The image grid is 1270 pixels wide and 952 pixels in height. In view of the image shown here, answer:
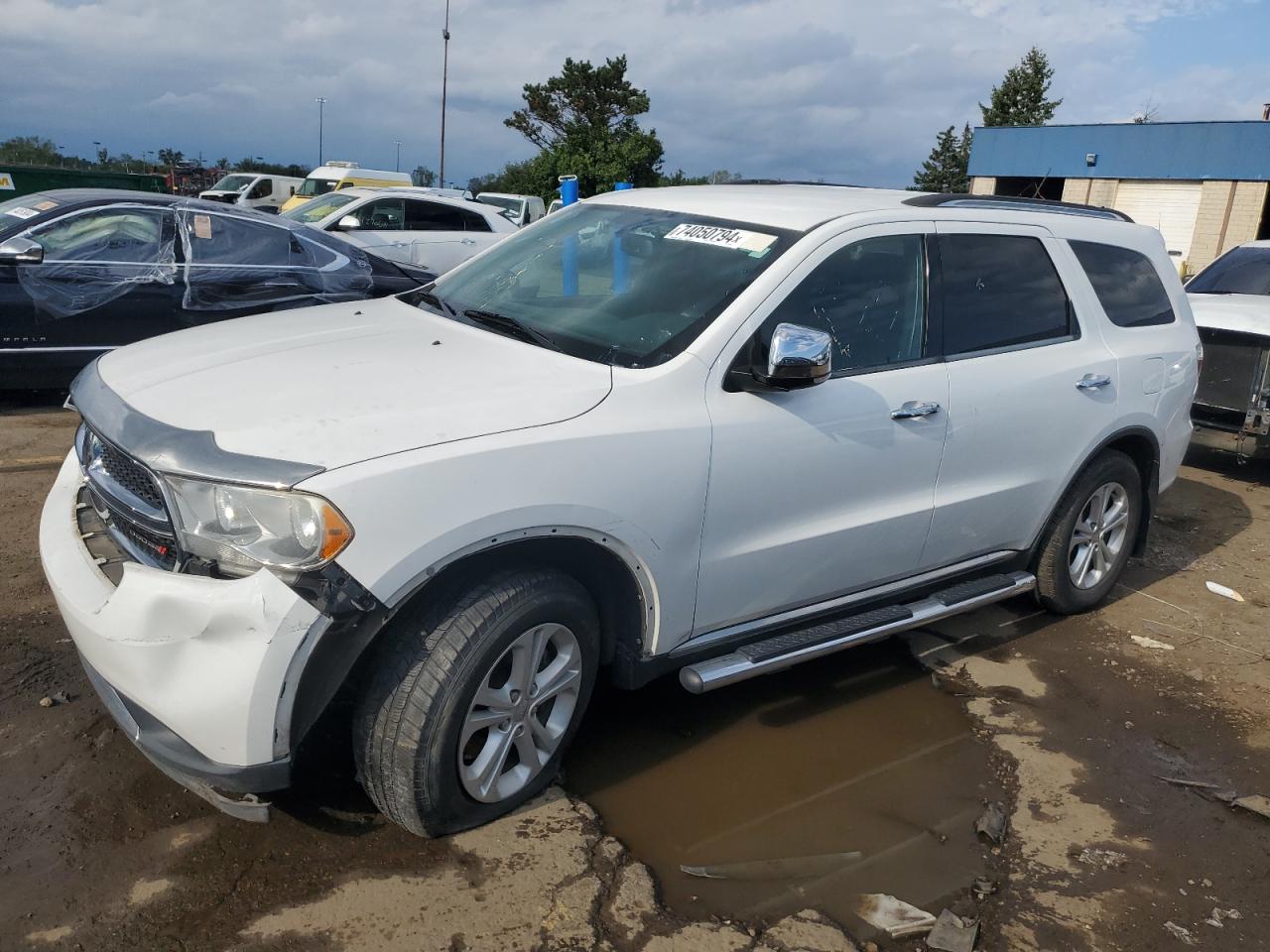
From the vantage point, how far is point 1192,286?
8.88m

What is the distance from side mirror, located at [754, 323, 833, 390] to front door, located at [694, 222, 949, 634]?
0.44ft

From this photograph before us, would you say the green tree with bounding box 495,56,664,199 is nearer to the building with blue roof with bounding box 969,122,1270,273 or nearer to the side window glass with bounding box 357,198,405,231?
the building with blue roof with bounding box 969,122,1270,273

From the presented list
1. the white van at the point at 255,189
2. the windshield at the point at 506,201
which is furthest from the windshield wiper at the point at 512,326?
the white van at the point at 255,189

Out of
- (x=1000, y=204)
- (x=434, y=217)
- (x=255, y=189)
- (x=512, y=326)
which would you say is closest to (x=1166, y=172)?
(x=434, y=217)

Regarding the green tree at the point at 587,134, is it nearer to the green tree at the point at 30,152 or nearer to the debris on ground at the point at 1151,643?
the green tree at the point at 30,152

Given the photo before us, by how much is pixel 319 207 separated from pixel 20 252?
716cm

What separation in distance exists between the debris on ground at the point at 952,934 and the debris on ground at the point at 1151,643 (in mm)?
2612

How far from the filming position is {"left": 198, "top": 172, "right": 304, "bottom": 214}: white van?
1115 inches

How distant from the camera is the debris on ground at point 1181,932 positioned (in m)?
2.97

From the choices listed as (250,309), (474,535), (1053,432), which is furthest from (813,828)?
(250,309)

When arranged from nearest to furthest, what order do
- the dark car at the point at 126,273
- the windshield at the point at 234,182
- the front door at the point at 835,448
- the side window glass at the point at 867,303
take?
the front door at the point at 835,448
the side window glass at the point at 867,303
the dark car at the point at 126,273
the windshield at the point at 234,182

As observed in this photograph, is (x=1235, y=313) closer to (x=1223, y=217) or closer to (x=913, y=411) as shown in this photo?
(x=913, y=411)

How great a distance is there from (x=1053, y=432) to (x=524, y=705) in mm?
2677

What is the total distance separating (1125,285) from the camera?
504cm
